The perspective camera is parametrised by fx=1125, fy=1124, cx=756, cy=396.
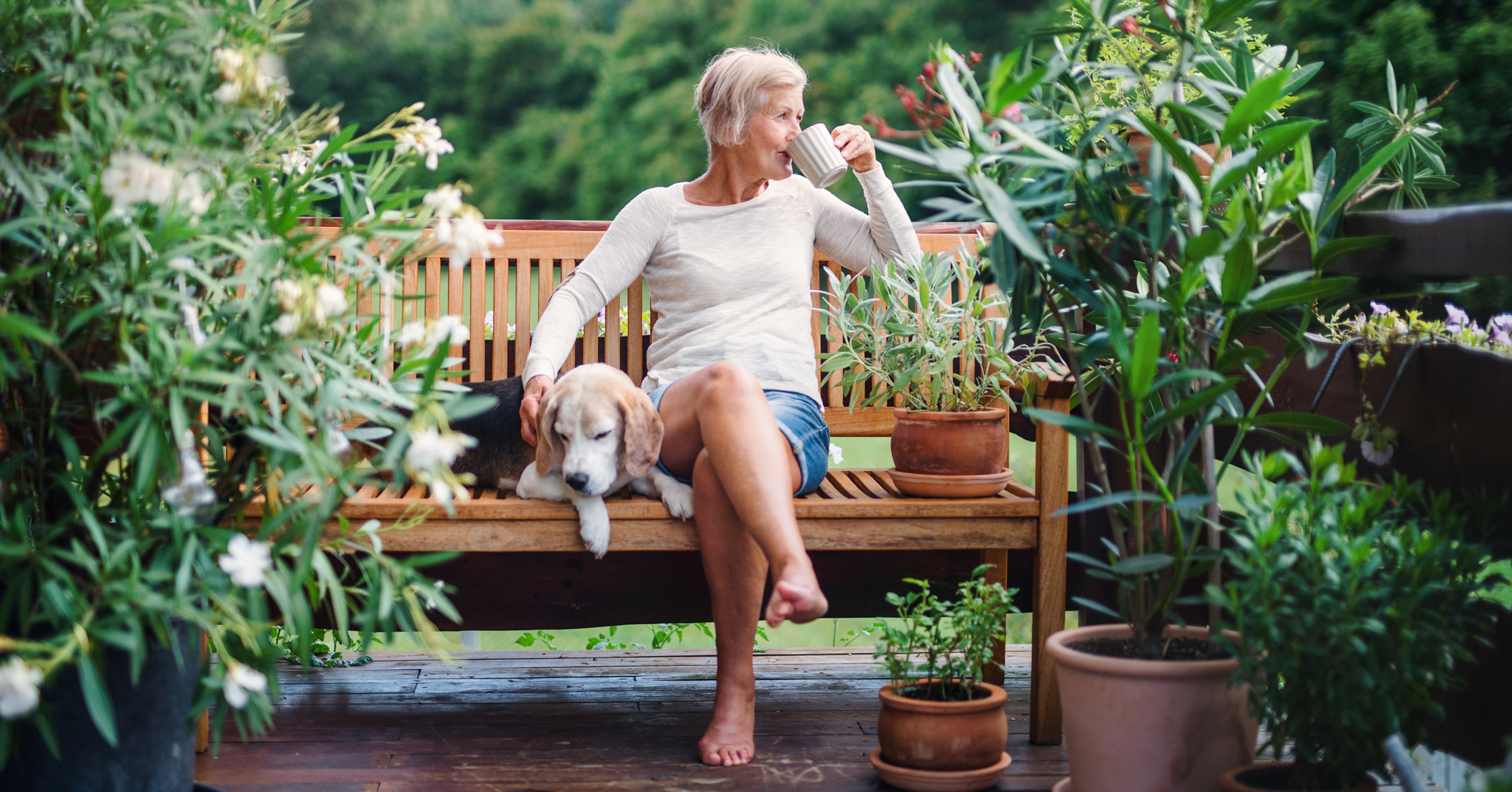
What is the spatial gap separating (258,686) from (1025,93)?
48.1 inches

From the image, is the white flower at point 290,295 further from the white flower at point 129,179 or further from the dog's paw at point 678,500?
the dog's paw at point 678,500

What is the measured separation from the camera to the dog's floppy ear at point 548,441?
7.28ft

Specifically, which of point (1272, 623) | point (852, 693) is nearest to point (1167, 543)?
point (1272, 623)

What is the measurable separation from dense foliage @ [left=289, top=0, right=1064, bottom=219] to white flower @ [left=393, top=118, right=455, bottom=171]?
10326 mm

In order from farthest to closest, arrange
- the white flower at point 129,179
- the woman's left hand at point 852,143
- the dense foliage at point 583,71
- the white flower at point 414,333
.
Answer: the dense foliage at point 583,71 → the woman's left hand at point 852,143 → the white flower at point 414,333 → the white flower at point 129,179

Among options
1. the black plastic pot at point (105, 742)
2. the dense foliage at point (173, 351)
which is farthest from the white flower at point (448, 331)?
the black plastic pot at point (105, 742)

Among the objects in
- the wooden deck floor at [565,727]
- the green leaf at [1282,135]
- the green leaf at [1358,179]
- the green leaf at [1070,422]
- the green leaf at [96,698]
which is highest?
the green leaf at [1282,135]

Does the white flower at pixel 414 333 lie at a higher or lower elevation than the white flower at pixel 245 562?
higher

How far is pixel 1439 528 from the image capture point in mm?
1485

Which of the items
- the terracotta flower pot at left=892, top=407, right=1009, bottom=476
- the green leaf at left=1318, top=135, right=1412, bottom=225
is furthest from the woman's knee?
the green leaf at left=1318, top=135, right=1412, bottom=225

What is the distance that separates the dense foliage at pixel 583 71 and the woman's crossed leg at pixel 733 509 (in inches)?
395

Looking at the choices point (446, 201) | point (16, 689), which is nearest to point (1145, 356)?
point (446, 201)

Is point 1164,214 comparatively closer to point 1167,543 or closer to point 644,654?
point 1167,543

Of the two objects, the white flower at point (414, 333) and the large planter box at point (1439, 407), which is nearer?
the white flower at point (414, 333)
